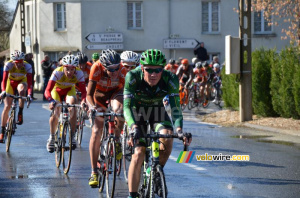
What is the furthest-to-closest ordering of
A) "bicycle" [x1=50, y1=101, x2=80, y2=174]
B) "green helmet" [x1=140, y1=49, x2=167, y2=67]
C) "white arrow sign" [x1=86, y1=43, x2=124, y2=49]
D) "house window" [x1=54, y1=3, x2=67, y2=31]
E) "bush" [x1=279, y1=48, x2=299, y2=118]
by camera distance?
"house window" [x1=54, y1=3, x2=67, y2=31], "white arrow sign" [x1=86, y1=43, x2=124, y2=49], "bush" [x1=279, y1=48, x2=299, y2=118], "bicycle" [x1=50, y1=101, x2=80, y2=174], "green helmet" [x1=140, y1=49, x2=167, y2=67]

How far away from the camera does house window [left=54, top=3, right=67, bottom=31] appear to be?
38.8 m

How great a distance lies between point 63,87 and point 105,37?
86.4ft

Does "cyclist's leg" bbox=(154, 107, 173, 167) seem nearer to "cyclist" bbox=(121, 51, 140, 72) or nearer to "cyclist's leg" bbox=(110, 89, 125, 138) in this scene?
"cyclist's leg" bbox=(110, 89, 125, 138)

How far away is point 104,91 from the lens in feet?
31.6

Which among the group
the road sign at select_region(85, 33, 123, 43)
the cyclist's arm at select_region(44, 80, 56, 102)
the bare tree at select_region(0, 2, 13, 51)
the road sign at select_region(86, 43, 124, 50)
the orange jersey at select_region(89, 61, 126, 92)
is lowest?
the cyclist's arm at select_region(44, 80, 56, 102)

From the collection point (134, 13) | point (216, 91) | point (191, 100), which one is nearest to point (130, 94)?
point (191, 100)

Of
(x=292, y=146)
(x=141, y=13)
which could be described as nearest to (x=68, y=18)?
(x=141, y=13)

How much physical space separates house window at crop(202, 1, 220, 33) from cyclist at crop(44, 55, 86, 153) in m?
27.6

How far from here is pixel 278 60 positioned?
18.1 m

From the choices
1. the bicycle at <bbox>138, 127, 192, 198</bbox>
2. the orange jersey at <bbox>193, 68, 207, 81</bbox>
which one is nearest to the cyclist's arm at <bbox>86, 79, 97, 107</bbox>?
the bicycle at <bbox>138, 127, 192, 198</bbox>

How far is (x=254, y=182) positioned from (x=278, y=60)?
9.39m

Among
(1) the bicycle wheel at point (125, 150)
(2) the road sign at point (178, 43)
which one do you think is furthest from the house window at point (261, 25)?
(1) the bicycle wheel at point (125, 150)

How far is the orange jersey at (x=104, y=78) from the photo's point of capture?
9172 mm

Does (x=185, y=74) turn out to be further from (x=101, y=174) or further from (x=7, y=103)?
(x=101, y=174)
